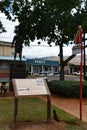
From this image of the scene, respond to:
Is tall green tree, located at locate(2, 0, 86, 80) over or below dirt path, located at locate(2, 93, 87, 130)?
over

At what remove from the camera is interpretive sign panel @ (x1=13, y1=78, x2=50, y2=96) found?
9184 mm

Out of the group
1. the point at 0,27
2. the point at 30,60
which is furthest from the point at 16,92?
the point at 30,60

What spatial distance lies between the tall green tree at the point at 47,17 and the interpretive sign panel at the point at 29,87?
31.6 ft

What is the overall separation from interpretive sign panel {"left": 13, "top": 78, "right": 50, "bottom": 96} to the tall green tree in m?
9.63

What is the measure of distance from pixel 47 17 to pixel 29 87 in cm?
1087

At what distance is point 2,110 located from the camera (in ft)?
37.2

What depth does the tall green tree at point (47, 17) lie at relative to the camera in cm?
1914

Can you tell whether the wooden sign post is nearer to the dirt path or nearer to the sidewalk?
the dirt path

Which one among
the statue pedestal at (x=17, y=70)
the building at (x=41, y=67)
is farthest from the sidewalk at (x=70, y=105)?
the building at (x=41, y=67)

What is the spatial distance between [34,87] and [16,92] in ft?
2.33

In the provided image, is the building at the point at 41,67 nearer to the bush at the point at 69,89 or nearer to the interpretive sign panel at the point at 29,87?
the bush at the point at 69,89

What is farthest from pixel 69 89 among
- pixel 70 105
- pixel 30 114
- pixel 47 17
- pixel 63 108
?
pixel 47 17

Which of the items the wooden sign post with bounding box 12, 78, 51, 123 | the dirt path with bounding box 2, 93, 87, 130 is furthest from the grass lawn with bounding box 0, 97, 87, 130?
the wooden sign post with bounding box 12, 78, 51, 123

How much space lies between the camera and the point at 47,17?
1959 cm
